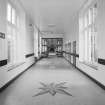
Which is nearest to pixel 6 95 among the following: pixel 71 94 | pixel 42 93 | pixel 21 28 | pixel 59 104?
pixel 42 93

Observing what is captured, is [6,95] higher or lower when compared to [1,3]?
lower

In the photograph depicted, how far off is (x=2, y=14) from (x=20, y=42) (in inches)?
109

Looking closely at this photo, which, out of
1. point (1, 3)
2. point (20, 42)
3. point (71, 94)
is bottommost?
point (71, 94)

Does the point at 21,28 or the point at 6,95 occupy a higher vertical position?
the point at 21,28

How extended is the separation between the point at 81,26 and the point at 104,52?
11.8 ft

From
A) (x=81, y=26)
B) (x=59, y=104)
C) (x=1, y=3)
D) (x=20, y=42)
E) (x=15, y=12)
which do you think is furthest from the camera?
(x=81, y=26)

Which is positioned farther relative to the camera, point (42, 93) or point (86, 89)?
point (86, 89)

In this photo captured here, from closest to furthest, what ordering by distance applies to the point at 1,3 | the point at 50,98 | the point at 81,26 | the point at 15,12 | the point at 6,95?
the point at 50,98, the point at 6,95, the point at 1,3, the point at 15,12, the point at 81,26

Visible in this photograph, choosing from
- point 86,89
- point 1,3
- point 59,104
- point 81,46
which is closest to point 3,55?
point 1,3

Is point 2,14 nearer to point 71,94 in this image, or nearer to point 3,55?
point 3,55

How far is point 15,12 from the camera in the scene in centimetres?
588

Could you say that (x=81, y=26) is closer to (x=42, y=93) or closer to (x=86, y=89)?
(x=86, y=89)

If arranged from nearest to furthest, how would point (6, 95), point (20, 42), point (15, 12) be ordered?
1. point (6, 95)
2. point (15, 12)
3. point (20, 42)

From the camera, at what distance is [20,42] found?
6.40m
